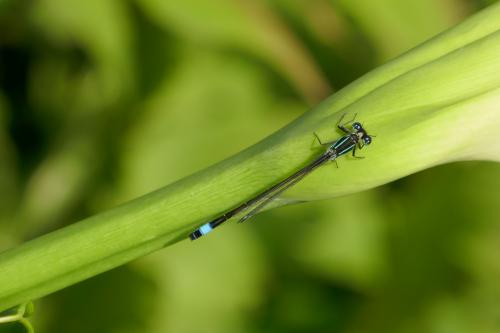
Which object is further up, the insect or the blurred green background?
the blurred green background

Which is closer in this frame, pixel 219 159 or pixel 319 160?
pixel 319 160

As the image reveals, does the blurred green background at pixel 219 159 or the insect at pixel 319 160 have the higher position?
the blurred green background at pixel 219 159

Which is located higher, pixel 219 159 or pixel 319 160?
pixel 219 159

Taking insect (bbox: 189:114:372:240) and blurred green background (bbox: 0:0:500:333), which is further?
blurred green background (bbox: 0:0:500:333)

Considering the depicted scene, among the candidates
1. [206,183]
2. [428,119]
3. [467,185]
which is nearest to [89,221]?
[206,183]
